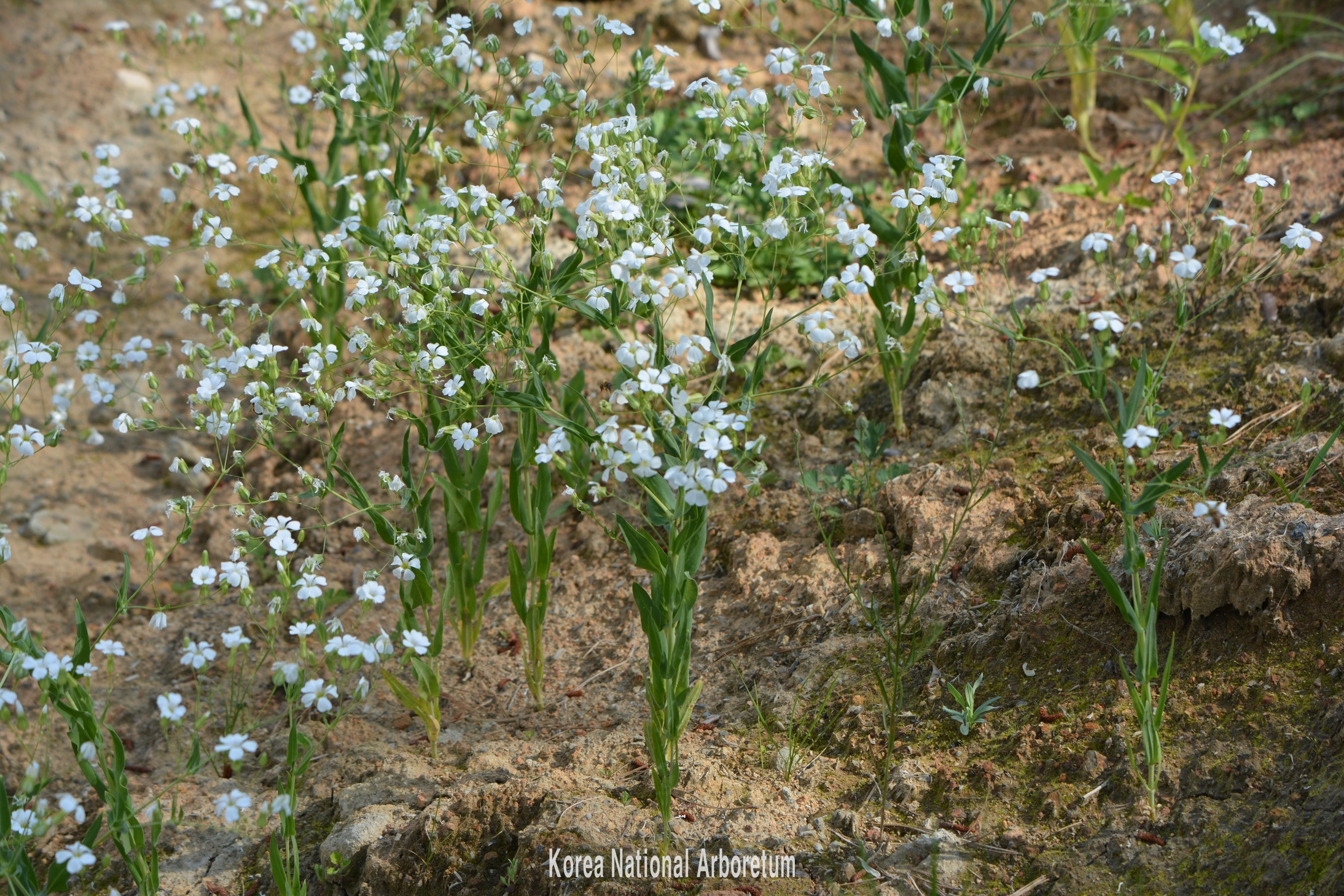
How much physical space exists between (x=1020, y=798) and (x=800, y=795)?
1.56 ft

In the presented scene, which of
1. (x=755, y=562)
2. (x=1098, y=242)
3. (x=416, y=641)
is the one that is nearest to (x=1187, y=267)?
(x=1098, y=242)

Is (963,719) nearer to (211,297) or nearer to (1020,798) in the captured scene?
(1020,798)

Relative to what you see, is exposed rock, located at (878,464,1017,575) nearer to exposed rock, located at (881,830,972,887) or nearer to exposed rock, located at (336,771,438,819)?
exposed rock, located at (881,830,972,887)

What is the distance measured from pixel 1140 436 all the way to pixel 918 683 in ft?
2.95

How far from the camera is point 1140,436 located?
198 cm

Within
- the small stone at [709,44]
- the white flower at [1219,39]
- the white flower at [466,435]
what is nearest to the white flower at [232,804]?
the white flower at [466,435]

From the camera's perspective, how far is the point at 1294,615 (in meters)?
2.26

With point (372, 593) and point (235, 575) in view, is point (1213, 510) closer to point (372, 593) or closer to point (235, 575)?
point (372, 593)

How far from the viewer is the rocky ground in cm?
212

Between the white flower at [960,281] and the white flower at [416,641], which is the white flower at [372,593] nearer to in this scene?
the white flower at [416,641]

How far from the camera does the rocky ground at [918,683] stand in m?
2.12

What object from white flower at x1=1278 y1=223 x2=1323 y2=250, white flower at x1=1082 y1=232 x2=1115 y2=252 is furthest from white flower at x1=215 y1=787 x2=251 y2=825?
white flower at x1=1278 y1=223 x2=1323 y2=250

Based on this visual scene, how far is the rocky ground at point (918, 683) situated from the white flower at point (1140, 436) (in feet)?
1.55

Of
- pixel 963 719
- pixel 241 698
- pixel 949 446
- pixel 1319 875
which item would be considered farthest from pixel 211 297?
pixel 1319 875
